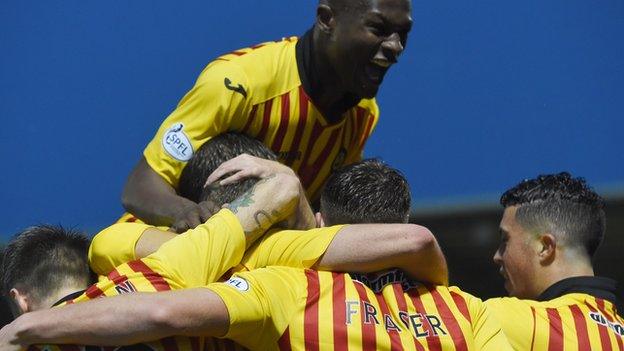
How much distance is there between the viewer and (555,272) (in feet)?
9.32

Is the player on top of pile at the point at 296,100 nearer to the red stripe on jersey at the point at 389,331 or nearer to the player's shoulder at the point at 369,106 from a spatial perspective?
the player's shoulder at the point at 369,106

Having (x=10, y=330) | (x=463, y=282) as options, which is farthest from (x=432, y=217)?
(x=10, y=330)

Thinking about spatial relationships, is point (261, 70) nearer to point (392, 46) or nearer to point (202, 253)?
point (392, 46)

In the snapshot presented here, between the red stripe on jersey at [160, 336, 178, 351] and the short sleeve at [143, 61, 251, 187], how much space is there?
0.77 metres

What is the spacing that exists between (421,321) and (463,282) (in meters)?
1.96

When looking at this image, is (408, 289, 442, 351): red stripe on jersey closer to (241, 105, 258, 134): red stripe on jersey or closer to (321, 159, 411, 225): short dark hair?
(321, 159, 411, 225): short dark hair

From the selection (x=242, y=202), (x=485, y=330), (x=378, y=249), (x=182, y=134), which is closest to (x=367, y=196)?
(x=378, y=249)

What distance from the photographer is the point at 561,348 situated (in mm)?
2656

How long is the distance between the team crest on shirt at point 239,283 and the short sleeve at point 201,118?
26.9 inches

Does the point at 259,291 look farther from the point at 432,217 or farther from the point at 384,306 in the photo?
the point at 432,217

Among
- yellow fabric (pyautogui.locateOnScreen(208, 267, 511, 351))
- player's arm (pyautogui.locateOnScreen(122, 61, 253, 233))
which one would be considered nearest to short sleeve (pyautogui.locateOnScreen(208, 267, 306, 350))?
yellow fabric (pyautogui.locateOnScreen(208, 267, 511, 351))

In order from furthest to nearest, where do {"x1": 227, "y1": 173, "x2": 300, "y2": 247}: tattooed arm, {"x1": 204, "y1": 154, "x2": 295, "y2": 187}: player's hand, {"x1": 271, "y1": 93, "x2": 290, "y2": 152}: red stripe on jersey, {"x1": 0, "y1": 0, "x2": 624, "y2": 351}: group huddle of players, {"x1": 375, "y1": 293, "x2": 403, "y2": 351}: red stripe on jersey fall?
{"x1": 271, "y1": 93, "x2": 290, "y2": 152}: red stripe on jersey → {"x1": 204, "y1": 154, "x2": 295, "y2": 187}: player's hand → {"x1": 227, "y1": 173, "x2": 300, "y2": 247}: tattooed arm → {"x1": 375, "y1": 293, "x2": 403, "y2": 351}: red stripe on jersey → {"x1": 0, "y1": 0, "x2": 624, "y2": 351}: group huddle of players

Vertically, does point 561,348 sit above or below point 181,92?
below

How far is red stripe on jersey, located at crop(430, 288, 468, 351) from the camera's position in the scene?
230cm
